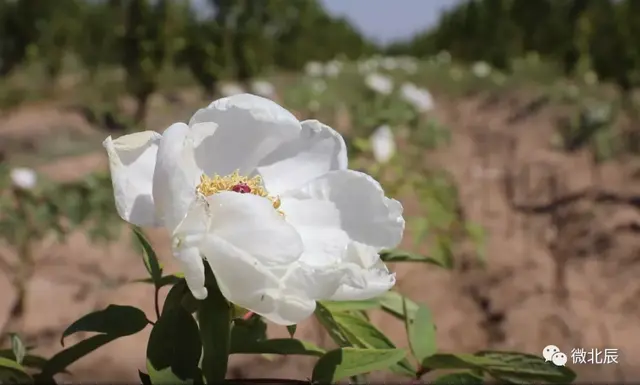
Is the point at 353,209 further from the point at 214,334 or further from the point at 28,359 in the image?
the point at 28,359

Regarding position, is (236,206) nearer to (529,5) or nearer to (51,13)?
(51,13)

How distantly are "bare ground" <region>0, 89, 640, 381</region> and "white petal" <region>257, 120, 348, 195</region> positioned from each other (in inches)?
45.7

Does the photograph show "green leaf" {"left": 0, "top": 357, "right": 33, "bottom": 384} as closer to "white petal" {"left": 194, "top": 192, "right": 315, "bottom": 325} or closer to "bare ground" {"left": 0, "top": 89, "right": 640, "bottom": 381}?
"white petal" {"left": 194, "top": 192, "right": 315, "bottom": 325}

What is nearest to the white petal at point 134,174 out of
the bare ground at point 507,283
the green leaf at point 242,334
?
the green leaf at point 242,334

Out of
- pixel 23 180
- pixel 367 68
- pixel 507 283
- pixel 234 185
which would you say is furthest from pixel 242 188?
pixel 367 68

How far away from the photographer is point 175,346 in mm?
486

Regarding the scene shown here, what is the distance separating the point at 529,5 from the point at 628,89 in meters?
8.84

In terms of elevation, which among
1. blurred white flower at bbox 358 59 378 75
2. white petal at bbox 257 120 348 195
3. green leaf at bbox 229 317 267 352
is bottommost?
green leaf at bbox 229 317 267 352

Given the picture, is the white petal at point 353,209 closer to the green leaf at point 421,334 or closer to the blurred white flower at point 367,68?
the green leaf at point 421,334

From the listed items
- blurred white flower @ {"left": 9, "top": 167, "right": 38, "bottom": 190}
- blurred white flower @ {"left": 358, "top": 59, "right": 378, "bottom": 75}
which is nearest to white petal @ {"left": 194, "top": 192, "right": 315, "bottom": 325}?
blurred white flower @ {"left": 9, "top": 167, "right": 38, "bottom": 190}

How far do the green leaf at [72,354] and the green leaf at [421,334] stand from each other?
0.27 meters

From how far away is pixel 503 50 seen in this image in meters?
17.5

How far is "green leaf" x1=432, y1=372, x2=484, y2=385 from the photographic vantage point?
1.99 ft

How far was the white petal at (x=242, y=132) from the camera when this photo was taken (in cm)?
56
